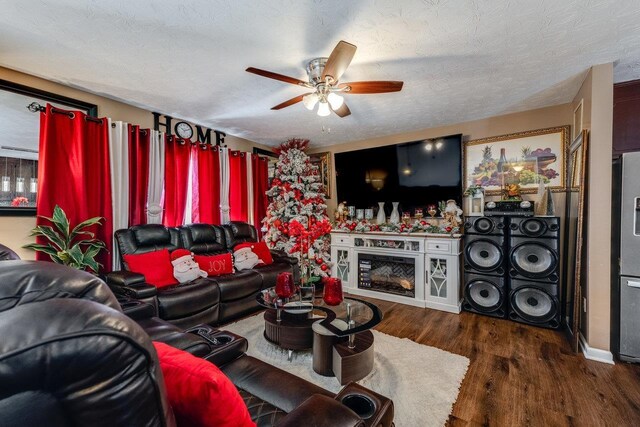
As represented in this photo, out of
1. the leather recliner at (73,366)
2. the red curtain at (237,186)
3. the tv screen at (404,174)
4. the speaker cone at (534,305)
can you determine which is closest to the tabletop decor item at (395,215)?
the tv screen at (404,174)

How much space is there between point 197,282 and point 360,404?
2.44 metres

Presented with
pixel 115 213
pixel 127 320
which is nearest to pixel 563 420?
pixel 127 320

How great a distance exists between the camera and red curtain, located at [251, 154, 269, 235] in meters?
4.97

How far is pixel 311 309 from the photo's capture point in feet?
7.79

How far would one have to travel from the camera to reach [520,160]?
3.52m

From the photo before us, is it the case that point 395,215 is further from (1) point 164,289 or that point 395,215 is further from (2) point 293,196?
(1) point 164,289

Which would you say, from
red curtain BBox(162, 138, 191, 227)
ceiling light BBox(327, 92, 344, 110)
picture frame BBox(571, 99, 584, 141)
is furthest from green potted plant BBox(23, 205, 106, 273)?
picture frame BBox(571, 99, 584, 141)

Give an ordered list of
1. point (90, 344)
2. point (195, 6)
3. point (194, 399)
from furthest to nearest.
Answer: point (195, 6) → point (194, 399) → point (90, 344)

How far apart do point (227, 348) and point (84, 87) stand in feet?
10.3

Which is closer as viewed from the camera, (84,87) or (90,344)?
A: (90,344)

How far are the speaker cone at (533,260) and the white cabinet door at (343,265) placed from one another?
2.17 m

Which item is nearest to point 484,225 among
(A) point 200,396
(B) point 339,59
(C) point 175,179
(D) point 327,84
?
(D) point 327,84

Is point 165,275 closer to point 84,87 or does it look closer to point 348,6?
point 84,87

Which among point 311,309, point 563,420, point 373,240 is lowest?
point 563,420
